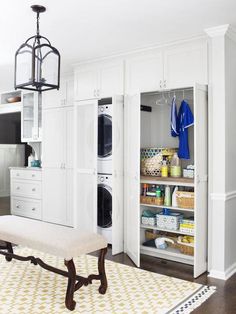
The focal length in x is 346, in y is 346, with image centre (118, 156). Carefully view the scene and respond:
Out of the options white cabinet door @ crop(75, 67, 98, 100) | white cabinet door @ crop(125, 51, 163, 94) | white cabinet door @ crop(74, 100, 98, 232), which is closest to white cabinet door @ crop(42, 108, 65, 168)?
white cabinet door @ crop(75, 67, 98, 100)

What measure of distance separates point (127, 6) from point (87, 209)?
8.74 ft

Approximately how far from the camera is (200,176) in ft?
11.8

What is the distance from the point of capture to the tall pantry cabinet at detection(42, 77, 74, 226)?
5598mm

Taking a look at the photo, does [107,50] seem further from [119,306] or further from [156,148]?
[119,306]

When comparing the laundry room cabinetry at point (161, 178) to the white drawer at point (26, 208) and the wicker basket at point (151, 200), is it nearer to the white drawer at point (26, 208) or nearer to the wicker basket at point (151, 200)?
the wicker basket at point (151, 200)

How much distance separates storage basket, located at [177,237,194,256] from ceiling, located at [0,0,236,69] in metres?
2.32

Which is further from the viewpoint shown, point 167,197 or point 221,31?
point 167,197

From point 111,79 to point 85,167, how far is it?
122 cm

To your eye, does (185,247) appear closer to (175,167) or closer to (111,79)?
(175,167)

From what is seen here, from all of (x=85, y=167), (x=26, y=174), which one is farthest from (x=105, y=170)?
(x=26, y=174)

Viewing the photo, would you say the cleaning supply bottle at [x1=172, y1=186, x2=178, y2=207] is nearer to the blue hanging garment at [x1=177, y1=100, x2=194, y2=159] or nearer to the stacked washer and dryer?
the blue hanging garment at [x1=177, y1=100, x2=194, y2=159]

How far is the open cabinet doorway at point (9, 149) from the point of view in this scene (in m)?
7.70

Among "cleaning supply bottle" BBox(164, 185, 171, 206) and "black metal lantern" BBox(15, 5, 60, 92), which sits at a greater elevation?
"black metal lantern" BBox(15, 5, 60, 92)

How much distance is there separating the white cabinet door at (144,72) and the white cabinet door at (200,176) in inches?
26.3
